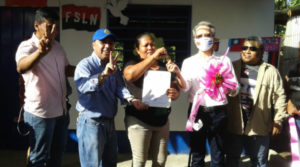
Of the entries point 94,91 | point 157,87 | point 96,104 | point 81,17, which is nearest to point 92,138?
point 96,104

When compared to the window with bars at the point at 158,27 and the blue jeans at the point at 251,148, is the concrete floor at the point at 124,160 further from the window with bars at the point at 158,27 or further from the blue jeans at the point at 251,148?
the window with bars at the point at 158,27

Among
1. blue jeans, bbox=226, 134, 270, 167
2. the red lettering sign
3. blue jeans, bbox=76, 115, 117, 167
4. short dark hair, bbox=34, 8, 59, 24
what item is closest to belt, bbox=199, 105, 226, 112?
blue jeans, bbox=226, 134, 270, 167

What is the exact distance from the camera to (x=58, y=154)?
286 cm

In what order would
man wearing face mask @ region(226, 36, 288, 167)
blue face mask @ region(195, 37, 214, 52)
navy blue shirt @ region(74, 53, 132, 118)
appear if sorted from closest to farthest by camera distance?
navy blue shirt @ region(74, 53, 132, 118)
blue face mask @ region(195, 37, 214, 52)
man wearing face mask @ region(226, 36, 288, 167)

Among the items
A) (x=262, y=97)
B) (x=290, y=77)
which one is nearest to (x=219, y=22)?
(x=290, y=77)

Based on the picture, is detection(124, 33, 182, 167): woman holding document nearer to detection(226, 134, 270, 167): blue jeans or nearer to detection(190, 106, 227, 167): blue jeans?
detection(190, 106, 227, 167): blue jeans

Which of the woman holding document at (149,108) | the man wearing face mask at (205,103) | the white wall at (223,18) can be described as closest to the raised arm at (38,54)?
the woman holding document at (149,108)

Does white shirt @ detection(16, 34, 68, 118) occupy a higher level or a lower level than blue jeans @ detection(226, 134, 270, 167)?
higher

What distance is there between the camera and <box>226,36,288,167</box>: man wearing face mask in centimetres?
303

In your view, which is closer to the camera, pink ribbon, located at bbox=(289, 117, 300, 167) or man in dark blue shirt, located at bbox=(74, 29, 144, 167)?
man in dark blue shirt, located at bbox=(74, 29, 144, 167)

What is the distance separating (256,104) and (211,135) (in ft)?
2.20

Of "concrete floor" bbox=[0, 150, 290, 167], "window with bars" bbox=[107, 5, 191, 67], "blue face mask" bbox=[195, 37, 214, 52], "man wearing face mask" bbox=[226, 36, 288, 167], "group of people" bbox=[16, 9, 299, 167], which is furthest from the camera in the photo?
"window with bars" bbox=[107, 5, 191, 67]

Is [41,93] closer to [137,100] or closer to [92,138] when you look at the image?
[92,138]

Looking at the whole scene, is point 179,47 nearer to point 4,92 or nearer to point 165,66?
point 165,66
